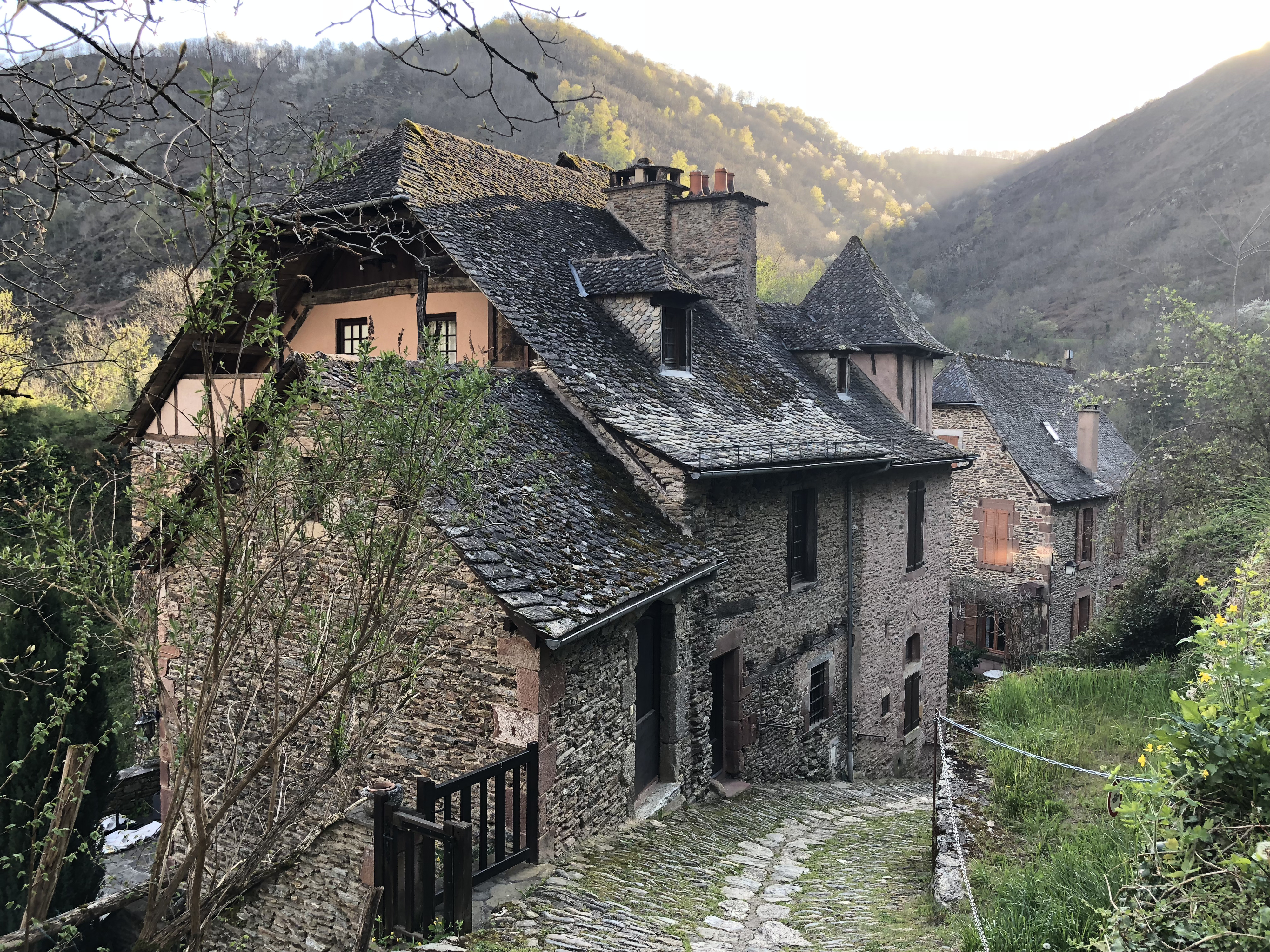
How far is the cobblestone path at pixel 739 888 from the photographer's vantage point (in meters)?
5.84

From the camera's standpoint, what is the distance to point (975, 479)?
2423 cm

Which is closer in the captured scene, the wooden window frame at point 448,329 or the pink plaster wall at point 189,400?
the pink plaster wall at point 189,400

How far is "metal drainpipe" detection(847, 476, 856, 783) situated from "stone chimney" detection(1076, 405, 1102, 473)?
1453cm

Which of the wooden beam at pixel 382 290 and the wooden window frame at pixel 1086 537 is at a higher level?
the wooden beam at pixel 382 290

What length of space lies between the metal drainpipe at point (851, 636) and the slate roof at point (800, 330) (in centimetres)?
361

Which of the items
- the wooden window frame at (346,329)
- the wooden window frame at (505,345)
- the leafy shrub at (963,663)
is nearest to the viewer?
the wooden window frame at (505,345)

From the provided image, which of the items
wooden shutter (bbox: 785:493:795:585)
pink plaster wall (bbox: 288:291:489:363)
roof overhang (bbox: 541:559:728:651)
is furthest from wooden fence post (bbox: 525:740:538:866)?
wooden shutter (bbox: 785:493:795:585)

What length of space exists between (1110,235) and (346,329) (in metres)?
65.6

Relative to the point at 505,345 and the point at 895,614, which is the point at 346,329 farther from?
the point at 895,614

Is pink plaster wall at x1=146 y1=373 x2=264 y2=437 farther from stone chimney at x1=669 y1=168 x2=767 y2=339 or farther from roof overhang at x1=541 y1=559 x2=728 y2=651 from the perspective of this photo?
stone chimney at x1=669 y1=168 x2=767 y2=339

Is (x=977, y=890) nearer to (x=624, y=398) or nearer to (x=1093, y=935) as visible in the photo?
(x=1093, y=935)

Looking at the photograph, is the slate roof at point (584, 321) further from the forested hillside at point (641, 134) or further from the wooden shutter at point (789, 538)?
the forested hillside at point (641, 134)

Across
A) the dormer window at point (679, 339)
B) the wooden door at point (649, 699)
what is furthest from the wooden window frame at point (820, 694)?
the dormer window at point (679, 339)

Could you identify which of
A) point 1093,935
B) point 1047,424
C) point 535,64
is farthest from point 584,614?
point 535,64
